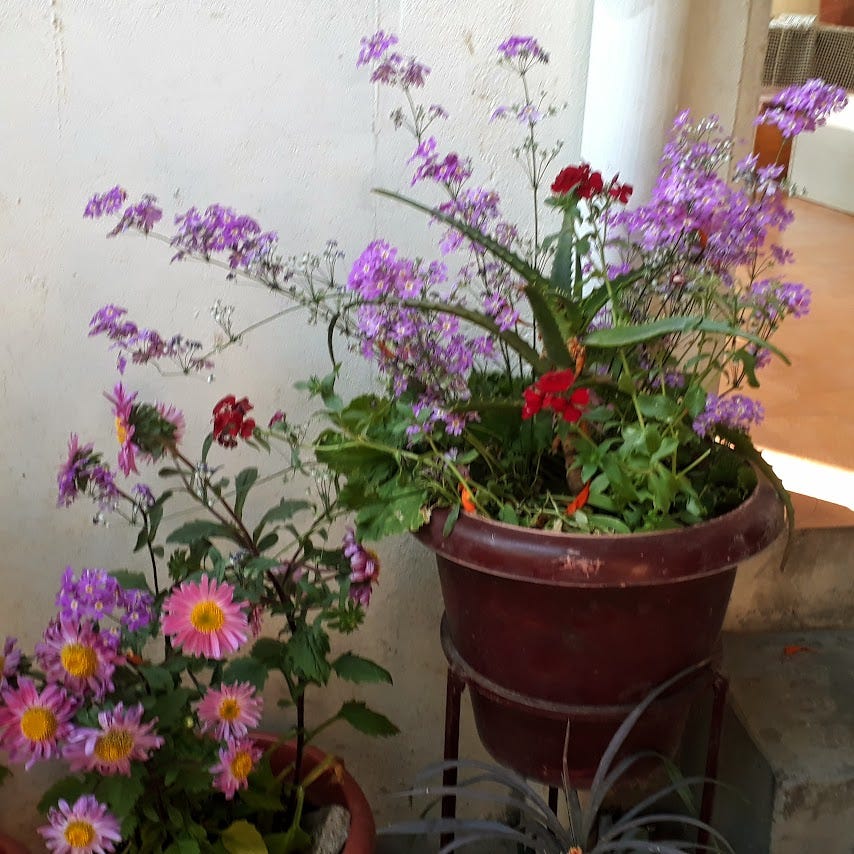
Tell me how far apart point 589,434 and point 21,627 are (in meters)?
0.83

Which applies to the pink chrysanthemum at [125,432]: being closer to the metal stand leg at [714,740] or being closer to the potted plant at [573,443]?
the potted plant at [573,443]

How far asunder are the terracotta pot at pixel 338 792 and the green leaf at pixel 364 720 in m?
0.10

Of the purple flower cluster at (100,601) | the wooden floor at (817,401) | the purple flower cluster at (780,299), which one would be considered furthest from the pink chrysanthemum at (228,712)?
the wooden floor at (817,401)

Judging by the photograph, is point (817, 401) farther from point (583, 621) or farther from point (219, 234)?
point (219, 234)

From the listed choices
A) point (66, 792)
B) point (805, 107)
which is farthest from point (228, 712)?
A: point (805, 107)

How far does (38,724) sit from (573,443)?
23.2 inches

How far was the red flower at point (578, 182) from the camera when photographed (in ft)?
2.90

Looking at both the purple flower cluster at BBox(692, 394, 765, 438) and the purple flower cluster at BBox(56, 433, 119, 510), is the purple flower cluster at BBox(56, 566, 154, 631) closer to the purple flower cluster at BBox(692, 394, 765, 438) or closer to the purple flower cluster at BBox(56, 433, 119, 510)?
the purple flower cluster at BBox(56, 433, 119, 510)

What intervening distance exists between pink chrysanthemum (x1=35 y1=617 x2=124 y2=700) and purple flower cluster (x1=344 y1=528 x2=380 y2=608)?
0.26m

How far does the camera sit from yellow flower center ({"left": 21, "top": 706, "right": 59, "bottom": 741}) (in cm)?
89

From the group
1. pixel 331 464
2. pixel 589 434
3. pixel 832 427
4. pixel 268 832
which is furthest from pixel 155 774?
pixel 832 427

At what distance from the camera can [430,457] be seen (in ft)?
3.18

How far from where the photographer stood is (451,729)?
1.13m

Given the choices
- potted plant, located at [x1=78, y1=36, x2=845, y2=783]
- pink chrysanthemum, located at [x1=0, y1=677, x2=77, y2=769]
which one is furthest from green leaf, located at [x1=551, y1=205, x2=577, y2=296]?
pink chrysanthemum, located at [x1=0, y1=677, x2=77, y2=769]
